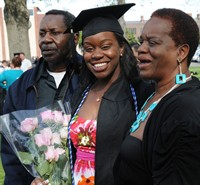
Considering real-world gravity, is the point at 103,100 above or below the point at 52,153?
above

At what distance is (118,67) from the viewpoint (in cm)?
269

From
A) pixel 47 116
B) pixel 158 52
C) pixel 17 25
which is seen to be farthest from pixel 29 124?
pixel 17 25

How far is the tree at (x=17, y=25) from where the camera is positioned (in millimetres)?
13719

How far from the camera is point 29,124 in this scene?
8.53ft

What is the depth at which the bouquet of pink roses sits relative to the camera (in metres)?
2.54

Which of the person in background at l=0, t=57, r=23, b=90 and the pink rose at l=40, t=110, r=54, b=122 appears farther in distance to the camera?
the person in background at l=0, t=57, r=23, b=90

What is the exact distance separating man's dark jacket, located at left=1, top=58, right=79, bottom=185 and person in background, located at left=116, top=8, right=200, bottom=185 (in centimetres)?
103

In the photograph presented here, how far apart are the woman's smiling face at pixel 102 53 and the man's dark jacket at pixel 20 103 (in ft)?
1.33

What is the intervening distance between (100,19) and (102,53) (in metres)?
0.29

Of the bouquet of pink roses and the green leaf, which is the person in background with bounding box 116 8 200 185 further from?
the green leaf

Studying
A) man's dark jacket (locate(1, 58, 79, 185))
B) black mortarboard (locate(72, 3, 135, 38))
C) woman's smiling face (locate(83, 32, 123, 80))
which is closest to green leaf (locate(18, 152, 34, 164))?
man's dark jacket (locate(1, 58, 79, 185))

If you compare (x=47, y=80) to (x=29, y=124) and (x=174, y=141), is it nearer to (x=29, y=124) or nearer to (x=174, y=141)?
(x=29, y=124)

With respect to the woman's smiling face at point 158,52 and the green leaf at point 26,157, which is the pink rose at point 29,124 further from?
the woman's smiling face at point 158,52

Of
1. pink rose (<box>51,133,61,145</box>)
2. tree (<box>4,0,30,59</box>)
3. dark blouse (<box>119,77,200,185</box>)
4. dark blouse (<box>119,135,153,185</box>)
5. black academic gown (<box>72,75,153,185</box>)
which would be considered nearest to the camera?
dark blouse (<box>119,77,200,185</box>)
